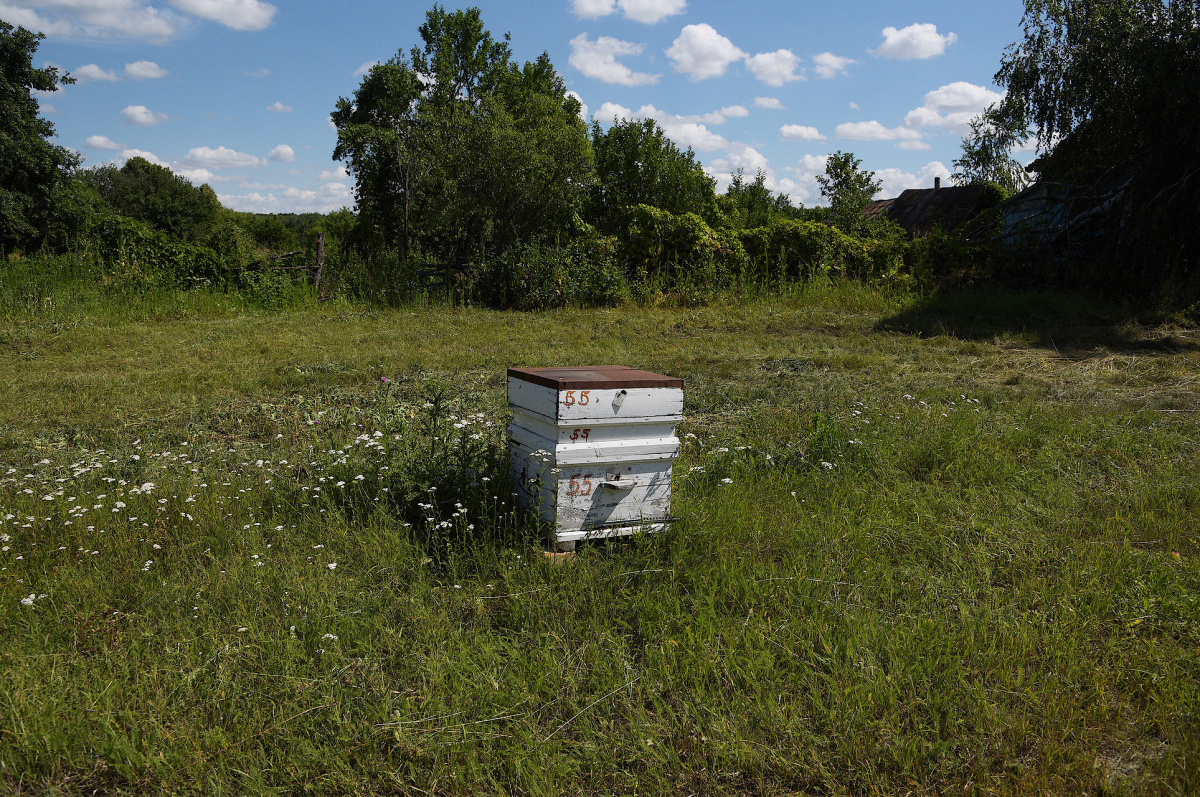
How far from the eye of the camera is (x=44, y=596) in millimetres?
2797

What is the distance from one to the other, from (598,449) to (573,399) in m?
0.26

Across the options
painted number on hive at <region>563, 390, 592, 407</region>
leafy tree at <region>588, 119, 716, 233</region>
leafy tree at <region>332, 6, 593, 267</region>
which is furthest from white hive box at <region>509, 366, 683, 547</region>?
leafy tree at <region>588, 119, 716, 233</region>

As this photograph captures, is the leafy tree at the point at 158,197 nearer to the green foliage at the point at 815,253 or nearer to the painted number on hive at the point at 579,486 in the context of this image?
the green foliage at the point at 815,253

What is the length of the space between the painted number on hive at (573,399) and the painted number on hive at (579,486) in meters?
0.33

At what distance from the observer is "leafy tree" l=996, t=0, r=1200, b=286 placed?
409 inches

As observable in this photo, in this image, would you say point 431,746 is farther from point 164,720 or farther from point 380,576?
point 380,576

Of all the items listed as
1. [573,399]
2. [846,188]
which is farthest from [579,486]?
[846,188]

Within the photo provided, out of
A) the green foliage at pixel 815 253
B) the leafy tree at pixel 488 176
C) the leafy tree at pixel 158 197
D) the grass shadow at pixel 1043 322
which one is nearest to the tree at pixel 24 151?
the leafy tree at pixel 488 176

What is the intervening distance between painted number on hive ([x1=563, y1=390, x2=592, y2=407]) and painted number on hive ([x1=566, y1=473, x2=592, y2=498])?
0.33 metres

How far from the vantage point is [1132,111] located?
36.1 ft

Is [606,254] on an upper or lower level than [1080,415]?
upper

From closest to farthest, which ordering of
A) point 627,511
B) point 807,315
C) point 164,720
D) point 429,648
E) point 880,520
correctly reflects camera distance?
point 164,720 → point 429,648 → point 627,511 → point 880,520 → point 807,315

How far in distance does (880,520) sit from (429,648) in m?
2.42

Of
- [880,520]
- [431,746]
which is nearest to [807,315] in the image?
[880,520]
